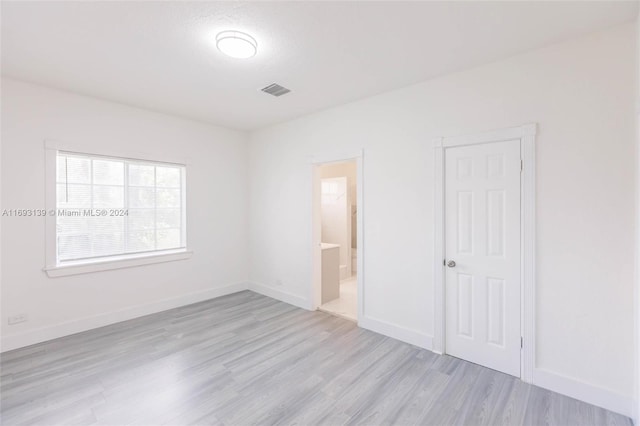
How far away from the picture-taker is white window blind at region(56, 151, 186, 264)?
3.40 metres

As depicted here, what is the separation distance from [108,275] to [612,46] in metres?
5.52

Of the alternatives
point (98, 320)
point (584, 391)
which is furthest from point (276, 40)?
point (98, 320)

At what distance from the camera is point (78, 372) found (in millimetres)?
2564

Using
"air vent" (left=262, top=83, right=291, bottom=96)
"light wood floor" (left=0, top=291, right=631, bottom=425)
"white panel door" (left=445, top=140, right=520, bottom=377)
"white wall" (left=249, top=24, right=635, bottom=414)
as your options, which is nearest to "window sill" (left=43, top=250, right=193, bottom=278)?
"light wood floor" (left=0, top=291, right=631, bottom=425)

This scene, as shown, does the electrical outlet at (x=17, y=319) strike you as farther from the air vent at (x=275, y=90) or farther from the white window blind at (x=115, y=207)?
the air vent at (x=275, y=90)

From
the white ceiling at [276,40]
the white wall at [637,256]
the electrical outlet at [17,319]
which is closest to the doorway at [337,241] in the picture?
the white ceiling at [276,40]

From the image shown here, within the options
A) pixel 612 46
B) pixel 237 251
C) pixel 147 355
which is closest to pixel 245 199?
pixel 237 251

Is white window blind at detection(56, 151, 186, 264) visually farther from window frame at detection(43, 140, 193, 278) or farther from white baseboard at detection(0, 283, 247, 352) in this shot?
white baseboard at detection(0, 283, 247, 352)

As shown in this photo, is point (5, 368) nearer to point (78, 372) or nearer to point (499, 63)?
point (78, 372)

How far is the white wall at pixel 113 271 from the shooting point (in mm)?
3016

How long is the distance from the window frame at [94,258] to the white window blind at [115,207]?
0.06 meters

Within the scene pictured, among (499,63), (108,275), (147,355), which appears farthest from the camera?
(108,275)

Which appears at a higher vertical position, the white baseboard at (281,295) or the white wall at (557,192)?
the white wall at (557,192)

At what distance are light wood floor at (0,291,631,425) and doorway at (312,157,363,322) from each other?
2.58 feet
